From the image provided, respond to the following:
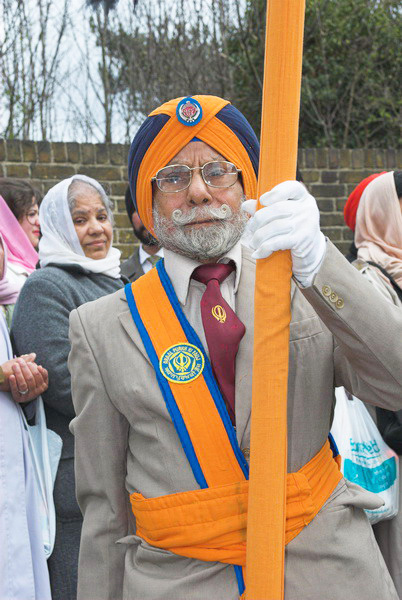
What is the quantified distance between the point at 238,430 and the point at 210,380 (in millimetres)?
146

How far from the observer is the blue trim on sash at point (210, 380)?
6.23 ft

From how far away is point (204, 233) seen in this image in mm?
2178

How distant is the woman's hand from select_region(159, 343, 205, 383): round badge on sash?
Answer: 125 cm

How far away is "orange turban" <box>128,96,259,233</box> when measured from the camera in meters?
2.23

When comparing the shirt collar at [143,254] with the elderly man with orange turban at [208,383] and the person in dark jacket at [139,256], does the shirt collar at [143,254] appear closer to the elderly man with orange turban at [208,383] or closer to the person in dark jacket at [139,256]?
the person in dark jacket at [139,256]

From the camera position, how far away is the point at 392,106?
14.0 meters

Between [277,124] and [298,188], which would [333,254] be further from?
[277,124]

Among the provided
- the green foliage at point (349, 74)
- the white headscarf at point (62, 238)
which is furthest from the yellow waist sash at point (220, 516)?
the green foliage at point (349, 74)

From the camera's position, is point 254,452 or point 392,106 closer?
point 254,452

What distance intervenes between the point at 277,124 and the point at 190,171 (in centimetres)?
71

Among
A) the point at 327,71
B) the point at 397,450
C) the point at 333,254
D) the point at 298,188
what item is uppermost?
the point at 327,71

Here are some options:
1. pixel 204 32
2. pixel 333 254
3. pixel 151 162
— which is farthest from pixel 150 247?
pixel 204 32

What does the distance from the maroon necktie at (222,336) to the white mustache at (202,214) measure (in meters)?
0.23

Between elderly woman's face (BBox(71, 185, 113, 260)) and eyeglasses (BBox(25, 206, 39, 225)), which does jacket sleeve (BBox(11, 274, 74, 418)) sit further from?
eyeglasses (BBox(25, 206, 39, 225))
